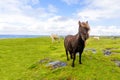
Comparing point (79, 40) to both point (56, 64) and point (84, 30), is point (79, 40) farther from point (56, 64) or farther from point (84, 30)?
point (56, 64)

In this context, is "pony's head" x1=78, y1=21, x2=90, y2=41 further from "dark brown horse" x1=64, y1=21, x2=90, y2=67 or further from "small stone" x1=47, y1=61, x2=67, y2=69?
"small stone" x1=47, y1=61, x2=67, y2=69

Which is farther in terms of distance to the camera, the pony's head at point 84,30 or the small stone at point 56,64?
the small stone at point 56,64

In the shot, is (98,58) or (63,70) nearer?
(63,70)

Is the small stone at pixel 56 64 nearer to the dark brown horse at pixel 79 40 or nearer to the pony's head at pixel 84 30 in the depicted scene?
the dark brown horse at pixel 79 40

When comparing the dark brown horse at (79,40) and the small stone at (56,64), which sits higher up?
the dark brown horse at (79,40)

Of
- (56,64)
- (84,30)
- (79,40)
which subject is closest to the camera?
(84,30)

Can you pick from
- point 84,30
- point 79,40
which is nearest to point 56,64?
point 79,40

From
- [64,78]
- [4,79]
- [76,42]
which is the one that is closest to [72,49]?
[76,42]

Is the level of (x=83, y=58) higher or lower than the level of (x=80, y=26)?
lower

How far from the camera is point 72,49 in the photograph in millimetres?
20703

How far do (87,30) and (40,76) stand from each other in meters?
7.02

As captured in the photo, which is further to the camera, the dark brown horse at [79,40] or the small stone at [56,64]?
the small stone at [56,64]

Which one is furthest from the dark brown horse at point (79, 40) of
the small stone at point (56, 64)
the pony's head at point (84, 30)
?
the small stone at point (56, 64)

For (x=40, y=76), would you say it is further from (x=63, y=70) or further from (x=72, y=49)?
(x=72, y=49)
